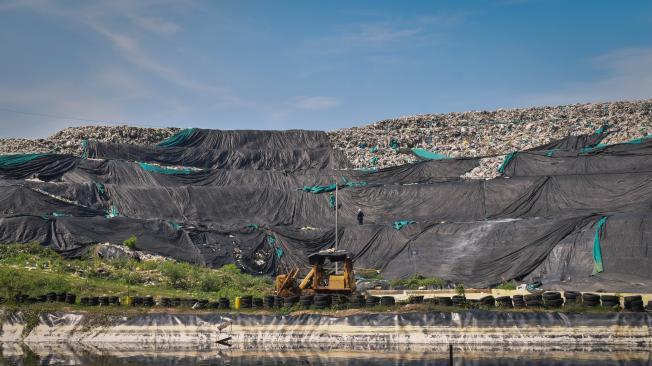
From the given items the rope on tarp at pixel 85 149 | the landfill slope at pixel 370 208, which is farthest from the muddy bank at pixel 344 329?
the rope on tarp at pixel 85 149

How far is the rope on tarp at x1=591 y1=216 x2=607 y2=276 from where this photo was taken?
3061cm

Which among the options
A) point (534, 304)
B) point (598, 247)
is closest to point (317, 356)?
point (534, 304)

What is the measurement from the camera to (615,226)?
Result: 31672 mm

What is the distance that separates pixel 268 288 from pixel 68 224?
1005 centimetres

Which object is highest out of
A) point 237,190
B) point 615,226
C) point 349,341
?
point 237,190

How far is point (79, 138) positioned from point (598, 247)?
35.5 metres

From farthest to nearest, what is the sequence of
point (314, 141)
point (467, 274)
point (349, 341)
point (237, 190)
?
point (314, 141) → point (237, 190) → point (467, 274) → point (349, 341)

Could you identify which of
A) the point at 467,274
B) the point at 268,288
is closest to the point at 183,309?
the point at 268,288

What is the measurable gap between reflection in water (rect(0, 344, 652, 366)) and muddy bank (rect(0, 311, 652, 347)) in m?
0.29

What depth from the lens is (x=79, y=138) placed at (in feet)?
182

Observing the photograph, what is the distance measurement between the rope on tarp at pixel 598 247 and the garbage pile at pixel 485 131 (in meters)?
15.1

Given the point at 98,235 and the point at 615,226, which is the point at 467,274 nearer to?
the point at 615,226

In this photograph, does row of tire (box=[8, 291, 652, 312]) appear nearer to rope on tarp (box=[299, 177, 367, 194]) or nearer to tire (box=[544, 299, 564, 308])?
tire (box=[544, 299, 564, 308])

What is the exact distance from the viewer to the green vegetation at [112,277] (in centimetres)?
2777
